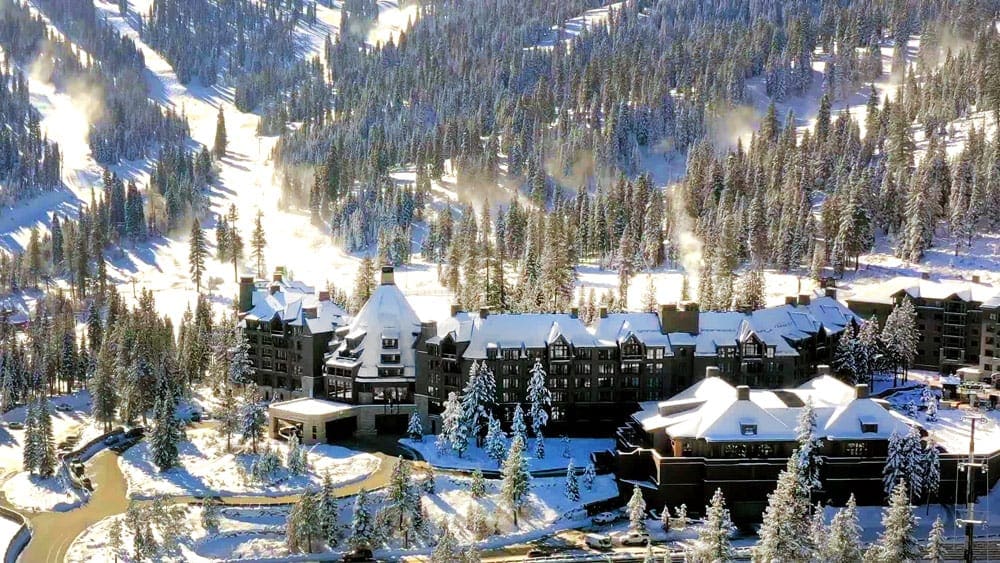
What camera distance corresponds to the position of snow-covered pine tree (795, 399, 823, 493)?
75.6 metres

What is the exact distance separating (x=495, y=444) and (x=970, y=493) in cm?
3533

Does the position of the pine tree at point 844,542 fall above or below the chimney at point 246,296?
below

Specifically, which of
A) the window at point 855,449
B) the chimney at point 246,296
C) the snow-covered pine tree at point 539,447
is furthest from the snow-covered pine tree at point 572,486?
the chimney at point 246,296

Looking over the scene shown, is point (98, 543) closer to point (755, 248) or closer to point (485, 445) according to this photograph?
point (485, 445)

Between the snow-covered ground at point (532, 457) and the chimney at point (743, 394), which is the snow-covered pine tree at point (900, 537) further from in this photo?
the snow-covered ground at point (532, 457)

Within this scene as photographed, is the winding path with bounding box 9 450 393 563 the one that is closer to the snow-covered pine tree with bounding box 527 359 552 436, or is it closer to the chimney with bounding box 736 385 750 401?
the snow-covered pine tree with bounding box 527 359 552 436

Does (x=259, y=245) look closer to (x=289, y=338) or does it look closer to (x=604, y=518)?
(x=289, y=338)

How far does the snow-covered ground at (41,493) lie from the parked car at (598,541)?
126 ft

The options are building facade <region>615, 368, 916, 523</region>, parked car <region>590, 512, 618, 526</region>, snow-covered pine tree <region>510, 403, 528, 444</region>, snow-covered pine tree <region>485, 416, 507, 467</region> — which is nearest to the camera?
parked car <region>590, 512, 618, 526</region>

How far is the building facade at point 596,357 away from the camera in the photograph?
304ft

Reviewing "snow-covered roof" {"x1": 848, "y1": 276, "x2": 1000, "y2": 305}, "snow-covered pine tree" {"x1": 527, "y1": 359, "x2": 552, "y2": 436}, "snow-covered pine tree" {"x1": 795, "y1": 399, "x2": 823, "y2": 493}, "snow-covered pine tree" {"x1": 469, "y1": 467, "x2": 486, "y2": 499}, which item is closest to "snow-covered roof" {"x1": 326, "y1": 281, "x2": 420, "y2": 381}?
"snow-covered pine tree" {"x1": 527, "y1": 359, "x2": 552, "y2": 436}

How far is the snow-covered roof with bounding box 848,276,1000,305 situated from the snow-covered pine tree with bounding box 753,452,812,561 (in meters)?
53.6

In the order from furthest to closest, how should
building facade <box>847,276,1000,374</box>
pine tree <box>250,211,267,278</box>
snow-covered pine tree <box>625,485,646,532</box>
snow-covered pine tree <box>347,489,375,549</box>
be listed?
pine tree <box>250,211,267,278</box>
building facade <box>847,276,1000,374</box>
snow-covered pine tree <box>625,485,646,532</box>
snow-covered pine tree <box>347,489,375,549</box>

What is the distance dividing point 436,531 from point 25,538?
28443 millimetres
